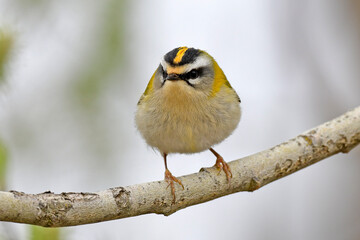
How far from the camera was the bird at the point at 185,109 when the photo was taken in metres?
3.10

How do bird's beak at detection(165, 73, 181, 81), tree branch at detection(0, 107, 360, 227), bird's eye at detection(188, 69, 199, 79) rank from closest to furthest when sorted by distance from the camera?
1. tree branch at detection(0, 107, 360, 227)
2. bird's beak at detection(165, 73, 181, 81)
3. bird's eye at detection(188, 69, 199, 79)

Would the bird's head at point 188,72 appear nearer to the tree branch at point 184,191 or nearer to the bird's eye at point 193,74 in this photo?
the bird's eye at point 193,74

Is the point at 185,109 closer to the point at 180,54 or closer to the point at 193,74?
the point at 193,74

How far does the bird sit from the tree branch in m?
0.21

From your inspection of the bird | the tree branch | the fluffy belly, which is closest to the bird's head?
the bird

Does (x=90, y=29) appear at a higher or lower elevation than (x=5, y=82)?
higher

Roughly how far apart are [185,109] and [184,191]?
0.65m

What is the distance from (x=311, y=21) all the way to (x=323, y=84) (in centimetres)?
65

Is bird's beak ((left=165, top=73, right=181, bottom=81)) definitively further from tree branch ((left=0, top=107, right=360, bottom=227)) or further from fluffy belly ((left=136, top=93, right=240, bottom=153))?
tree branch ((left=0, top=107, right=360, bottom=227))

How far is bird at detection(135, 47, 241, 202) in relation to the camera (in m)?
3.10

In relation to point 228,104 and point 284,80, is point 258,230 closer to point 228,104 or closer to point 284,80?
point 284,80

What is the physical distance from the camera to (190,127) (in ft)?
10.2

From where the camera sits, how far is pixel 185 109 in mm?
3109

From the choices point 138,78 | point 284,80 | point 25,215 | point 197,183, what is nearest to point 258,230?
point 284,80
